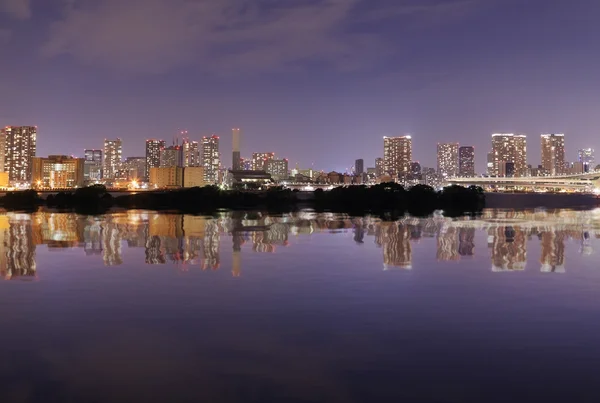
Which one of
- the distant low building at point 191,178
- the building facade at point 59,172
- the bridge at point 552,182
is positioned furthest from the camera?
the distant low building at point 191,178

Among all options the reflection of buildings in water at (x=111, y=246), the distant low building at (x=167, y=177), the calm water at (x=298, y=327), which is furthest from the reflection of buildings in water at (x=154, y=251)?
the distant low building at (x=167, y=177)

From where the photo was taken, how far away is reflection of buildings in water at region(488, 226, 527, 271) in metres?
21.2

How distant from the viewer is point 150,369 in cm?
926

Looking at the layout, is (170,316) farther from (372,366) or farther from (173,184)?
(173,184)

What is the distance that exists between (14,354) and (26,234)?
27139 millimetres

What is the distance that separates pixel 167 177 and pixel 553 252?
178 m

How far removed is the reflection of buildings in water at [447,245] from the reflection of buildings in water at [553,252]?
11.5 feet

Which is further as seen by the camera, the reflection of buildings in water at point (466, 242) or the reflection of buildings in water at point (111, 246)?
the reflection of buildings in water at point (466, 242)

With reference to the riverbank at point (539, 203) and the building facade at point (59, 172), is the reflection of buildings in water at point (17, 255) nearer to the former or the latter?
the riverbank at point (539, 203)

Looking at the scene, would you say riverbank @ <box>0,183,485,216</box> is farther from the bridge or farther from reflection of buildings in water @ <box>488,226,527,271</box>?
the bridge

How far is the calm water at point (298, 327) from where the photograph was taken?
8609mm

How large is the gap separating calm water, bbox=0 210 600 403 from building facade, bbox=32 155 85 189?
167910mm

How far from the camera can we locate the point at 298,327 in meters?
11.9

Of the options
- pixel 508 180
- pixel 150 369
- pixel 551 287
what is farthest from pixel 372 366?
pixel 508 180
